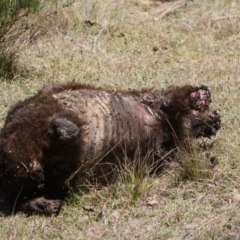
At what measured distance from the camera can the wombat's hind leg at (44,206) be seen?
570 cm

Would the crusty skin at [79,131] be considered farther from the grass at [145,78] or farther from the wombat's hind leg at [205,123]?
the grass at [145,78]

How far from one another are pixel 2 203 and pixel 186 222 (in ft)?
4.87

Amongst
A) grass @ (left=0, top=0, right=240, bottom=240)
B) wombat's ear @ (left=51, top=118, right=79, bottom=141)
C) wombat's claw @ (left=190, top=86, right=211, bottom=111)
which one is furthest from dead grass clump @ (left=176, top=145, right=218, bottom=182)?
wombat's ear @ (left=51, top=118, right=79, bottom=141)

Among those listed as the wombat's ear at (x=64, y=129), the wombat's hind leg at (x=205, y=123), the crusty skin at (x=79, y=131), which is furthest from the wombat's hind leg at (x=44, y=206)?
the wombat's hind leg at (x=205, y=123)

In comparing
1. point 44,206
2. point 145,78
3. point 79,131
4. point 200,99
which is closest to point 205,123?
point 200,99

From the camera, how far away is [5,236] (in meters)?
5.42

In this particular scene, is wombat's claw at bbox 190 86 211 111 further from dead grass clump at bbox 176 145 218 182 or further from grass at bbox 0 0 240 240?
dead grass clump at bbox 176 145 218 182

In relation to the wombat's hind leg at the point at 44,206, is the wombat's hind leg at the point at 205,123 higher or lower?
higher

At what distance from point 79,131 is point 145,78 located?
9.49 feet

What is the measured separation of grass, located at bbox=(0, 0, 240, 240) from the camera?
547 cm

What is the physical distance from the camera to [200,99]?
6453 mm

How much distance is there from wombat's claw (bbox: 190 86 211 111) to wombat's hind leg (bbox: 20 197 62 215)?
1460 millimetres

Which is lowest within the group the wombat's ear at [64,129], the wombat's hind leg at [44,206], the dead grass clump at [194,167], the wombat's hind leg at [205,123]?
the wombat's hind leg at [44,206]

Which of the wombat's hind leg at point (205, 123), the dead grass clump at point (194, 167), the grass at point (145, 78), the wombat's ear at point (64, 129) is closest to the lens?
the grass at point (145, 78)
